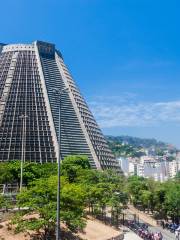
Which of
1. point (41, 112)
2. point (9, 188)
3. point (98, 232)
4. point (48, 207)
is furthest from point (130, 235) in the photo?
point (41, 112)

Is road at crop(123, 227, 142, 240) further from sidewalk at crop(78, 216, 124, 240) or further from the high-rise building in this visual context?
the high-rise building

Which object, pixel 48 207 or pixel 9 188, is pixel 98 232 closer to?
pixel 48 207

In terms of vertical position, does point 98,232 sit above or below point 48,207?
below

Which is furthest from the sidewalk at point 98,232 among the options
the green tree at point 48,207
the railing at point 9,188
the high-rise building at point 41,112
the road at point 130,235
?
the high-rise building at point 41,112

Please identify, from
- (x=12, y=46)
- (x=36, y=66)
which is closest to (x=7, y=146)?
(x=36, y=66)

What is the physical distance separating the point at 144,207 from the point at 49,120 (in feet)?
97.5

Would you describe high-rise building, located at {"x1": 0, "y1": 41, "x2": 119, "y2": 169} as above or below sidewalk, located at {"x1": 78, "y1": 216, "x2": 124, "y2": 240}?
above

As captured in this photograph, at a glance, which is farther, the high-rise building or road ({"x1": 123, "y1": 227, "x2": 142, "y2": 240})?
the high-rise building

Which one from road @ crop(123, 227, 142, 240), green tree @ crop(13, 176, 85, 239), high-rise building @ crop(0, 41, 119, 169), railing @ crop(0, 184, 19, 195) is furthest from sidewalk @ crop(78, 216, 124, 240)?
high-rise building @ crop(0, 41, 119, 169)

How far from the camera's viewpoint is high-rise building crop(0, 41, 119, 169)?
3898 inches

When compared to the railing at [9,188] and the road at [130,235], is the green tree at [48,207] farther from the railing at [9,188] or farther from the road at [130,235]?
the railing at [9,188]

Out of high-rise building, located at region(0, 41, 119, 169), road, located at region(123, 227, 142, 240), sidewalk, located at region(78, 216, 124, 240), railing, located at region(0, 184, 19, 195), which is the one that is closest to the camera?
sidewalk, located at region(78, 216, 124, 240)

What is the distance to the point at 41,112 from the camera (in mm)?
107062

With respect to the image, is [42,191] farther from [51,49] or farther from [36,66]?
[51,49]
